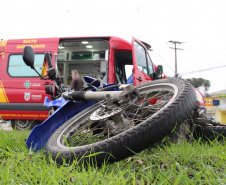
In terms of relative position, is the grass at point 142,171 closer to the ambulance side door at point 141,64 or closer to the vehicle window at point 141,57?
the ambulance side door at point 141,64

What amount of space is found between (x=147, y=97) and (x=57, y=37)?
4871 millimetres

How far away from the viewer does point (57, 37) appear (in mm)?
6559

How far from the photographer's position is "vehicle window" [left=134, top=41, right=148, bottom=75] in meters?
5.89

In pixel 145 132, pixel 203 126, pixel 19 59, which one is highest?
pixel 19 59

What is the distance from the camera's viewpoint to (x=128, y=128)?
191cm

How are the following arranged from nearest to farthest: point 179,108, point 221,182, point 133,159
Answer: point 221,182, point 179,108, point 133,159

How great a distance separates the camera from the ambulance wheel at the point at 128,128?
1500 millimetres

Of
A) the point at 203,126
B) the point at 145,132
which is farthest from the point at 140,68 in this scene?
the point at 145,132

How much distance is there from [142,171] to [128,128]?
58 centimetres

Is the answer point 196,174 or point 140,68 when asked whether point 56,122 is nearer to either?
point 196,174

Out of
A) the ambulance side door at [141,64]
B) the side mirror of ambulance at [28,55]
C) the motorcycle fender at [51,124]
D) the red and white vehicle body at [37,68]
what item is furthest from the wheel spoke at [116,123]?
the red and white vehicle body at [37,68]

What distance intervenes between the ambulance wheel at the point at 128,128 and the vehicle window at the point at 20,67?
4.49 m

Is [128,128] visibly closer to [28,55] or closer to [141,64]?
[28,55]

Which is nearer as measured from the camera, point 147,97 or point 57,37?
point 147,97
